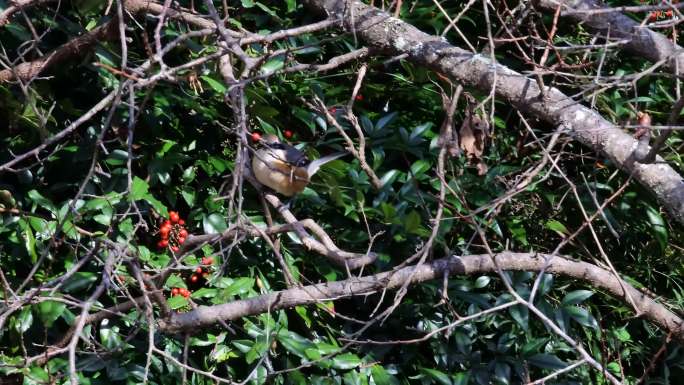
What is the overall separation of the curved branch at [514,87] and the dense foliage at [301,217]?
87 mm

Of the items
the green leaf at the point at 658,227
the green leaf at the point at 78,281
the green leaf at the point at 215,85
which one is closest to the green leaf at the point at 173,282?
the green leaf at the point at 78,281

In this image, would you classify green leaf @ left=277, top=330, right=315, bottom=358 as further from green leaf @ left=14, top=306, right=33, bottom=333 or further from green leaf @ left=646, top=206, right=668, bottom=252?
green leaf @ left=646, top=206, right=668, bottom=252

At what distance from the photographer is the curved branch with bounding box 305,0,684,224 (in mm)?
2803

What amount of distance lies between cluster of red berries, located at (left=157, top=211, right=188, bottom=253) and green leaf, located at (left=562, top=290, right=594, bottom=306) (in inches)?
52.0

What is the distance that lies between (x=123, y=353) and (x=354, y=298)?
2.80 feet

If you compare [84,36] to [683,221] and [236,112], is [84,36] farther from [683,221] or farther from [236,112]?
[683,221]

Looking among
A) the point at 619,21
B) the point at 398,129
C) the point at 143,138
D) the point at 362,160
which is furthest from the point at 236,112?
the point at 619,21

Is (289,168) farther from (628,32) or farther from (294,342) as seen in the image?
(628,32)

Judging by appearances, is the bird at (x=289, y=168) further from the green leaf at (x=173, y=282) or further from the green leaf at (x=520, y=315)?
the green leaf at (x=520, y=315)

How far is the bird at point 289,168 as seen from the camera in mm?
3158

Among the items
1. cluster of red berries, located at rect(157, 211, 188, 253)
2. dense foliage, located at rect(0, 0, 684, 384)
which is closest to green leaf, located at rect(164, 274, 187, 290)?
dense foliage, located at rect(0, 0, 684, 384)

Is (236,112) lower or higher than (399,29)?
higher

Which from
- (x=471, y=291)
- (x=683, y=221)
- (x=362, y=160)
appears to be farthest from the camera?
(x=471, y=291)

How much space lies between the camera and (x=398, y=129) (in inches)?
135
